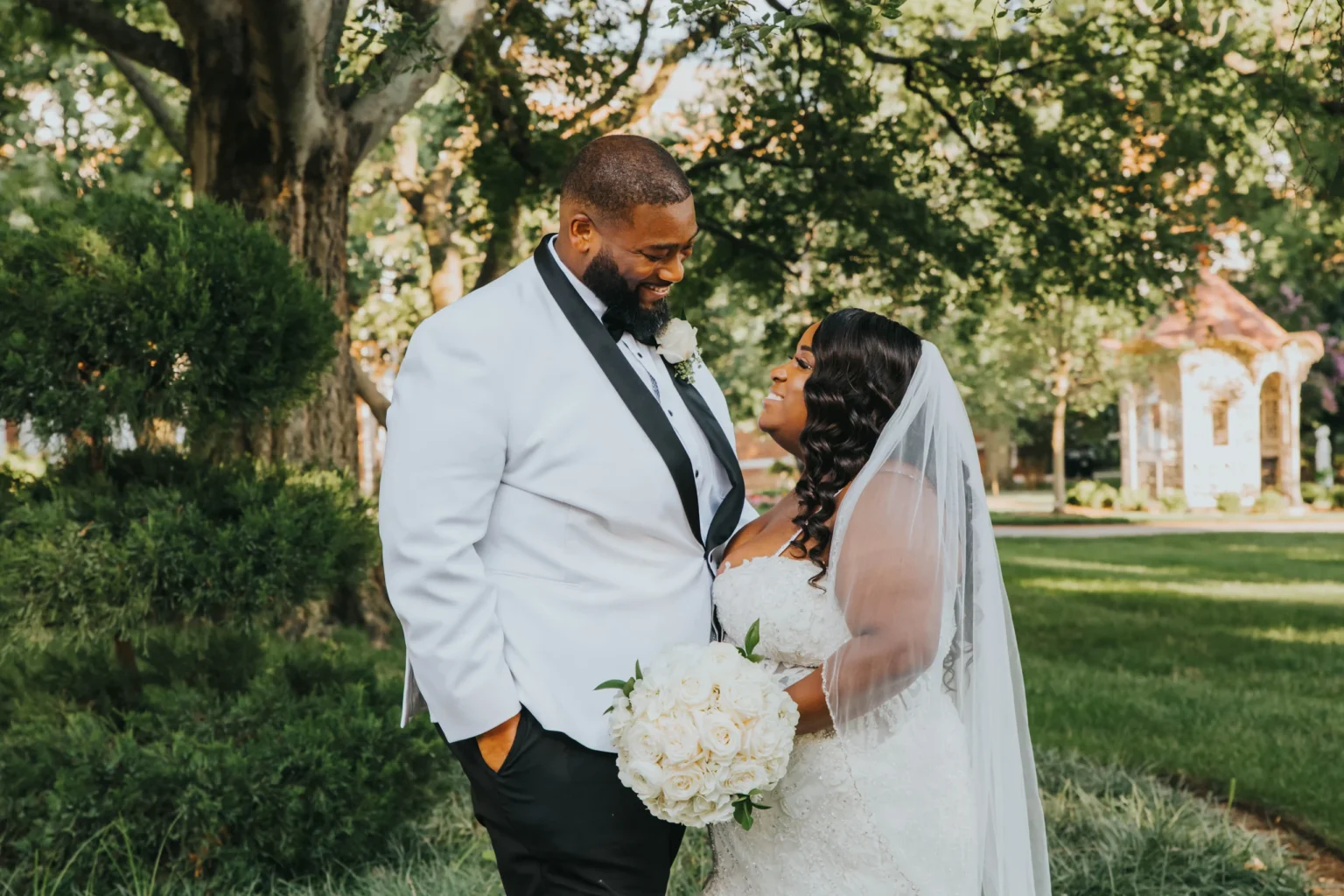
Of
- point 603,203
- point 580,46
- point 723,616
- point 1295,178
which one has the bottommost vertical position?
point 723,616

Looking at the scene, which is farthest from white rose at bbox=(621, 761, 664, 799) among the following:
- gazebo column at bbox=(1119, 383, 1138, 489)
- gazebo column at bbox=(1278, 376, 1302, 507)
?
gazebo column at bbox=(1119, 383, 1138, 489)

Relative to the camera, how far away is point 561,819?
2668mm

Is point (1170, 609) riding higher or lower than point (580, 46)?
lower

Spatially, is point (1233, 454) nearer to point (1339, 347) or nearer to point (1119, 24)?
point (1339, 347)

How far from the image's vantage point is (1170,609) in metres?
13.4

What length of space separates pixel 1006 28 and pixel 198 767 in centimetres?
925

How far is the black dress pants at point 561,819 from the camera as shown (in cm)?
266

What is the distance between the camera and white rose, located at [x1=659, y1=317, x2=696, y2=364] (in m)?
3.07

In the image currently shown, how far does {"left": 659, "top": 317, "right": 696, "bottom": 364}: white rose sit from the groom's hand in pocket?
990 millimetres

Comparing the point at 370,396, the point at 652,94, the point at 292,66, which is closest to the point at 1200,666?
the point at 652,94

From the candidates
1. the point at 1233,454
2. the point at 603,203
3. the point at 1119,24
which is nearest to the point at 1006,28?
the point at 1119,24

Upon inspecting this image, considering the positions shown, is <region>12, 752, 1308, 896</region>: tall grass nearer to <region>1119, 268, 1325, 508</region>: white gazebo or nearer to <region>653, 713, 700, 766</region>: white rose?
<region>653, 713, 700, 766</region>: white rose

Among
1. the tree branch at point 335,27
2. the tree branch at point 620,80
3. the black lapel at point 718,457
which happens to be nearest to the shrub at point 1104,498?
the tree branch at point 620,80

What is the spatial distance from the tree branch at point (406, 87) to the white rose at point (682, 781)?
5415mm
